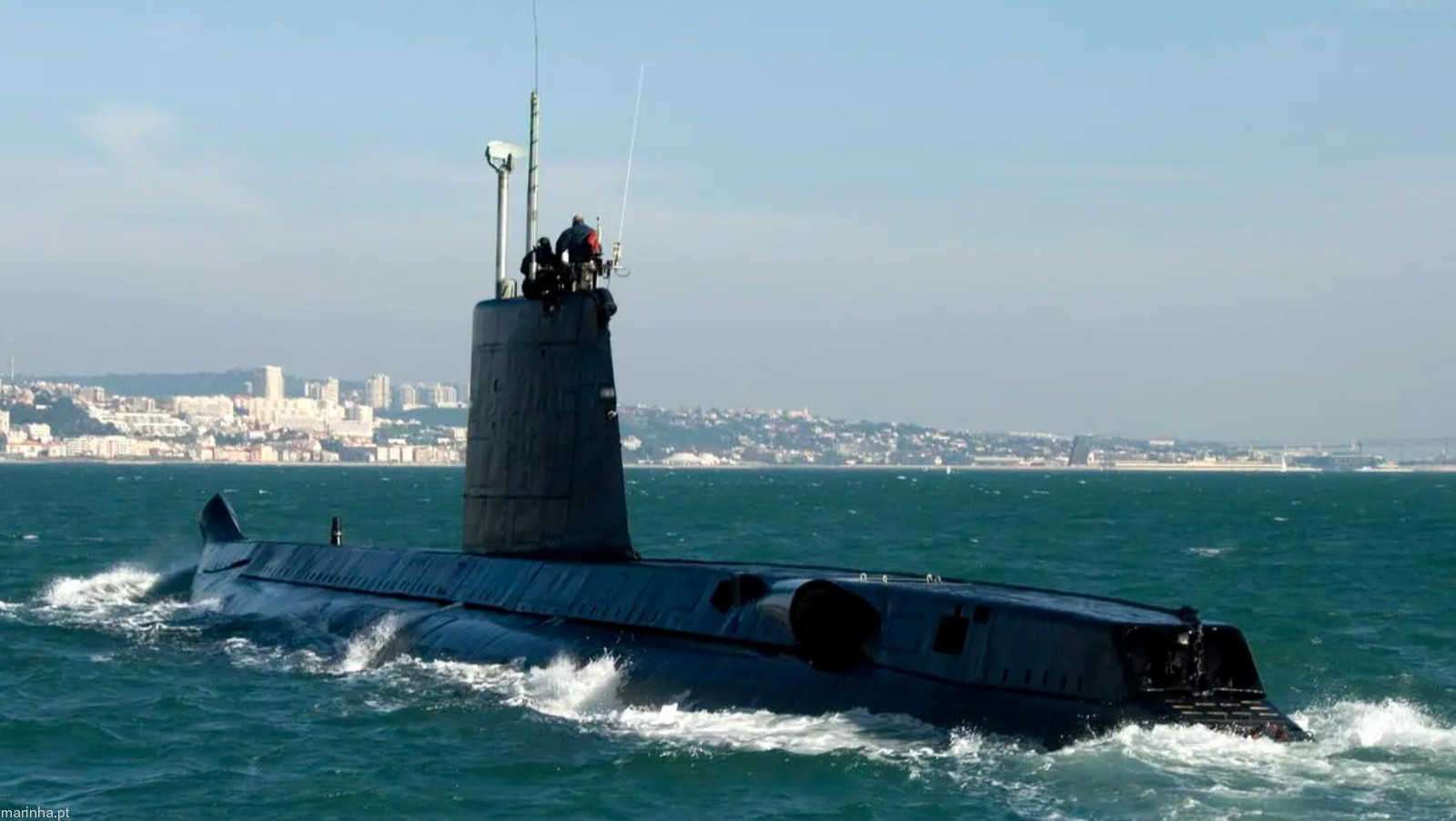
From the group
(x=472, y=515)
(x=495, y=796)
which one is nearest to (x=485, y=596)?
(x=472, y=515)

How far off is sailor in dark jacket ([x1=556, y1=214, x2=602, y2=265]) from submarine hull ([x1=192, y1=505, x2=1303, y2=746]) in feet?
12.2

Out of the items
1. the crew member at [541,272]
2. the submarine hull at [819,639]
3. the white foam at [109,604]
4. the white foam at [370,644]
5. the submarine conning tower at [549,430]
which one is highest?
the crew member at [541,272]

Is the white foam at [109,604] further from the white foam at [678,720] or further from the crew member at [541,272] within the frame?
the white foam at [678,720]

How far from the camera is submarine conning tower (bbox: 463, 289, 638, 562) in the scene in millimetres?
23531

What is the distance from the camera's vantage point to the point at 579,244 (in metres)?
23.5

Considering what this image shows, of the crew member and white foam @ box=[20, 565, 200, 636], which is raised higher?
the crew member

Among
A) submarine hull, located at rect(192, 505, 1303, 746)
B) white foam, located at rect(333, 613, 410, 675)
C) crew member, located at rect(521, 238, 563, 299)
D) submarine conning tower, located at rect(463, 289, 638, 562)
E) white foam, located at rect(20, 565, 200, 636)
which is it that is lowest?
white foam, located at rect(20, 565, 200, 636)

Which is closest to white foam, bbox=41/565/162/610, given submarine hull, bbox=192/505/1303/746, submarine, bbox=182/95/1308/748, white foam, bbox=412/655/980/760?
submarine, bbox=182/95/1308/748

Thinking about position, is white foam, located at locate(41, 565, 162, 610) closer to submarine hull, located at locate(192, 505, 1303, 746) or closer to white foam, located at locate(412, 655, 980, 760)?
submarine hull, located at locate(192, 505, 1303, 746)

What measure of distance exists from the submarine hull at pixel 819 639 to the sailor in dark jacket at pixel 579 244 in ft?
12.2

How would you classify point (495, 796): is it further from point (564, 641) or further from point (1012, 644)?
point (564, 641)

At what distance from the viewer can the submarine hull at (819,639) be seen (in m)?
16.5

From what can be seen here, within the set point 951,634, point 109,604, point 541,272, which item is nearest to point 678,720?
point 951,634

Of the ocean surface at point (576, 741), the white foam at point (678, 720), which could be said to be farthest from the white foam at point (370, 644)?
the white foam at point (678, 720)
